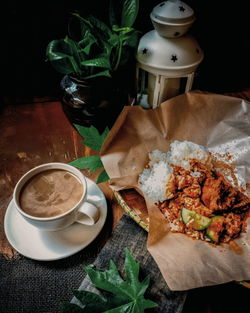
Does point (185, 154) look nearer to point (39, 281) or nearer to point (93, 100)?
point (93, 100)

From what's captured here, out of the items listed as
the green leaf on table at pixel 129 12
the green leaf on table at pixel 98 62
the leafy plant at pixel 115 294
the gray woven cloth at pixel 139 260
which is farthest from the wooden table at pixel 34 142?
the green leaf on table at pixel 129 12

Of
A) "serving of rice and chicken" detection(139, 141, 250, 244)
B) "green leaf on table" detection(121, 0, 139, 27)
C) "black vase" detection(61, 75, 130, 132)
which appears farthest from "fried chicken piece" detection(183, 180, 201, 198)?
"green leaf on table" detection(121, 0, 139, 27)

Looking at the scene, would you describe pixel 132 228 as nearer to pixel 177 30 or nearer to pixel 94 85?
pixel 94 85

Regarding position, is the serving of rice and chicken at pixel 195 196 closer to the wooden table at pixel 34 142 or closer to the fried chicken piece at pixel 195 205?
the fried chicken piece at pixel 195 205

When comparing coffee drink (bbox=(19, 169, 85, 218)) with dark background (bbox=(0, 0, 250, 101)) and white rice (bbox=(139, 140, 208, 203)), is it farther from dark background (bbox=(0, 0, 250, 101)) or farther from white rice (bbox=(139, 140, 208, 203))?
dark background (bbox=(0, 0, 250, 101))

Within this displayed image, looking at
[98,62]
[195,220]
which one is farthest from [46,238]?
[98,62]

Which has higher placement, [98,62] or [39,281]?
[98,62]
